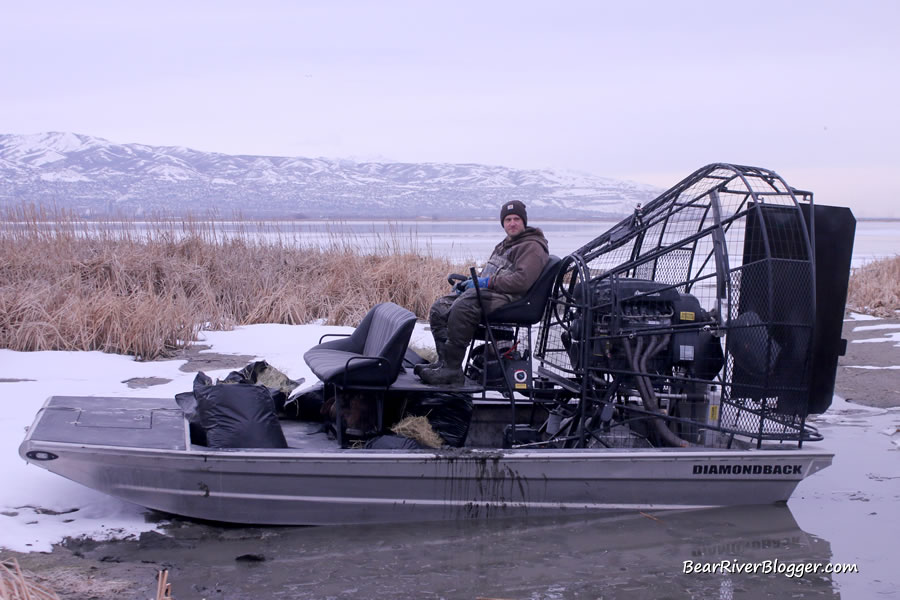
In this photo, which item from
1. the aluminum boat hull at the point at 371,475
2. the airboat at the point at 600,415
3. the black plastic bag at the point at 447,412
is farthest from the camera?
the black plastic bag at the point at 447,412

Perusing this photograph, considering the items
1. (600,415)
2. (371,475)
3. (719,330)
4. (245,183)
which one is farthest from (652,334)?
(245,183)

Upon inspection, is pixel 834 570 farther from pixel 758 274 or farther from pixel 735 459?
pixel 758 274

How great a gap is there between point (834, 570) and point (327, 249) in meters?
A: 10.7

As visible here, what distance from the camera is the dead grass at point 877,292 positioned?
1437cm

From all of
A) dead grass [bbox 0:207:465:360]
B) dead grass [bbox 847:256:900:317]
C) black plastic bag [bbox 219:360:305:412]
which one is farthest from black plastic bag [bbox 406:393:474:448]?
dead grass [bbox 847:256:900:317]

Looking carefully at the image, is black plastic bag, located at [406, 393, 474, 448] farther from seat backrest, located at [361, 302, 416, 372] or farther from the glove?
the glove

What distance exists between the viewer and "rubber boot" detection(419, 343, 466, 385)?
18.9 ft

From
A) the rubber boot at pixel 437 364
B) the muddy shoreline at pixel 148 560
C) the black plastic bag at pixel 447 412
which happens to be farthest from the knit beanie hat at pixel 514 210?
the muddy shoreline at pixel 148 560

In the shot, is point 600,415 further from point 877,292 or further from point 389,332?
point 877,292

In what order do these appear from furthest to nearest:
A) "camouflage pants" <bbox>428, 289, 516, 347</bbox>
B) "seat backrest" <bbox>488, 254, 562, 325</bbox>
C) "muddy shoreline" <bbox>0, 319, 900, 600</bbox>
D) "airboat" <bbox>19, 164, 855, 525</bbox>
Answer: "seat backrest" <bbox>488, 254, 562, 325</bbox> < "camouflage pants" <bbox>428, 289, 516, 347</bbox> < "airboat" <bbox>19, 164, 855, 525</bbox> < "muddy shoreline" <bbox>0, 319, 900, 600</bbox>

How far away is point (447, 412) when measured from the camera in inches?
236

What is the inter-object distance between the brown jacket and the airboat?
114mm

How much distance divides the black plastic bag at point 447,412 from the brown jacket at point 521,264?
2.71 ft

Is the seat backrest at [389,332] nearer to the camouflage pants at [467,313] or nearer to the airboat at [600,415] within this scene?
the airboat at [600,415]
